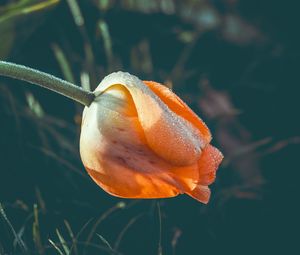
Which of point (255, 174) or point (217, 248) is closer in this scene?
point (217, 248)

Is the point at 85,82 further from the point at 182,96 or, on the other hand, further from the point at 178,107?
the point at 178,107

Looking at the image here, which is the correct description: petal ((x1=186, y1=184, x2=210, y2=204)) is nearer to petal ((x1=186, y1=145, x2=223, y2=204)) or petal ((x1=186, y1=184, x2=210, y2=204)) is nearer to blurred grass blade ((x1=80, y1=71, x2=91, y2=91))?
petal ((x1=186, y1=145, x2=223, y2=204))

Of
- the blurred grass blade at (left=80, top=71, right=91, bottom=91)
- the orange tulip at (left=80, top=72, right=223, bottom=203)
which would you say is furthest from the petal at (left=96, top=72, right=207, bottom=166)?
the blurred grass blade at (left=80, top=71, right=91, bottom=91)

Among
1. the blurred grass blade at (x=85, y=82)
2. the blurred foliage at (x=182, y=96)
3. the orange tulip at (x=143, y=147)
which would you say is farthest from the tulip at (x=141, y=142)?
the blurred grass blade at (x=85, y=82)

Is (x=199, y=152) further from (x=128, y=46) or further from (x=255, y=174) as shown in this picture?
(x=128, y=46)

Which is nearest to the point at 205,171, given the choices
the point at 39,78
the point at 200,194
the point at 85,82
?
the point at 200,194

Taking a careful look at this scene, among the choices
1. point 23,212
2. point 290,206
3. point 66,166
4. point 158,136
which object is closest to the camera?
point 158,136

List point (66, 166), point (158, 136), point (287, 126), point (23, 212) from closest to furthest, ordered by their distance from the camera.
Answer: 1. point (158, 136)
2. point (23, 212)
3. point (66, 166)
4. point (287, 126)

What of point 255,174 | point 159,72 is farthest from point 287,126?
point 159,72
